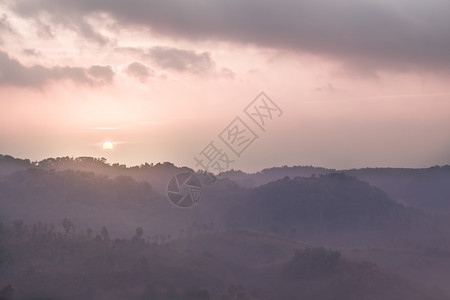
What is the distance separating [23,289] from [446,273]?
94.5 metres

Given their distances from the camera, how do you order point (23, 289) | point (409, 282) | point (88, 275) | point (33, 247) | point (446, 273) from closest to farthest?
point (23, 289) < point (88, 275) < point (33, 247) < point (409, 282) < point (446, 273)

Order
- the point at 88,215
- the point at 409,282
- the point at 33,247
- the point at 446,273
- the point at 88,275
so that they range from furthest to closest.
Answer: the point at 88,215 < the point at 446,273 < the point at 409,282 < the point at 33,247 < the point at 88,275

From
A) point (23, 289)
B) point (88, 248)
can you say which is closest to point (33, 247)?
point (88, 248)

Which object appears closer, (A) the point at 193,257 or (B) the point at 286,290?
(B) the point at 286,290

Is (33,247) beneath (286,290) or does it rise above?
above

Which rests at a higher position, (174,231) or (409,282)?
(174,231)

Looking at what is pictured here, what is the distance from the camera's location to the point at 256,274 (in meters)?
124

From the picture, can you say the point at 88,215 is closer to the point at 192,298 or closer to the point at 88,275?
the point at 88,275

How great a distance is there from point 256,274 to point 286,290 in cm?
1186

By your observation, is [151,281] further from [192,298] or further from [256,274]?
[256,274]

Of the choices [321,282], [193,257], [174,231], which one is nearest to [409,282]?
[321,282]

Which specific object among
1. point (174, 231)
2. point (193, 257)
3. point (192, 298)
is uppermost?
point (174, 231)

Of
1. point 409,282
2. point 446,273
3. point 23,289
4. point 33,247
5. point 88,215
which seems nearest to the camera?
point 23,289

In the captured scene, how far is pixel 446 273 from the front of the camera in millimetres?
139500
